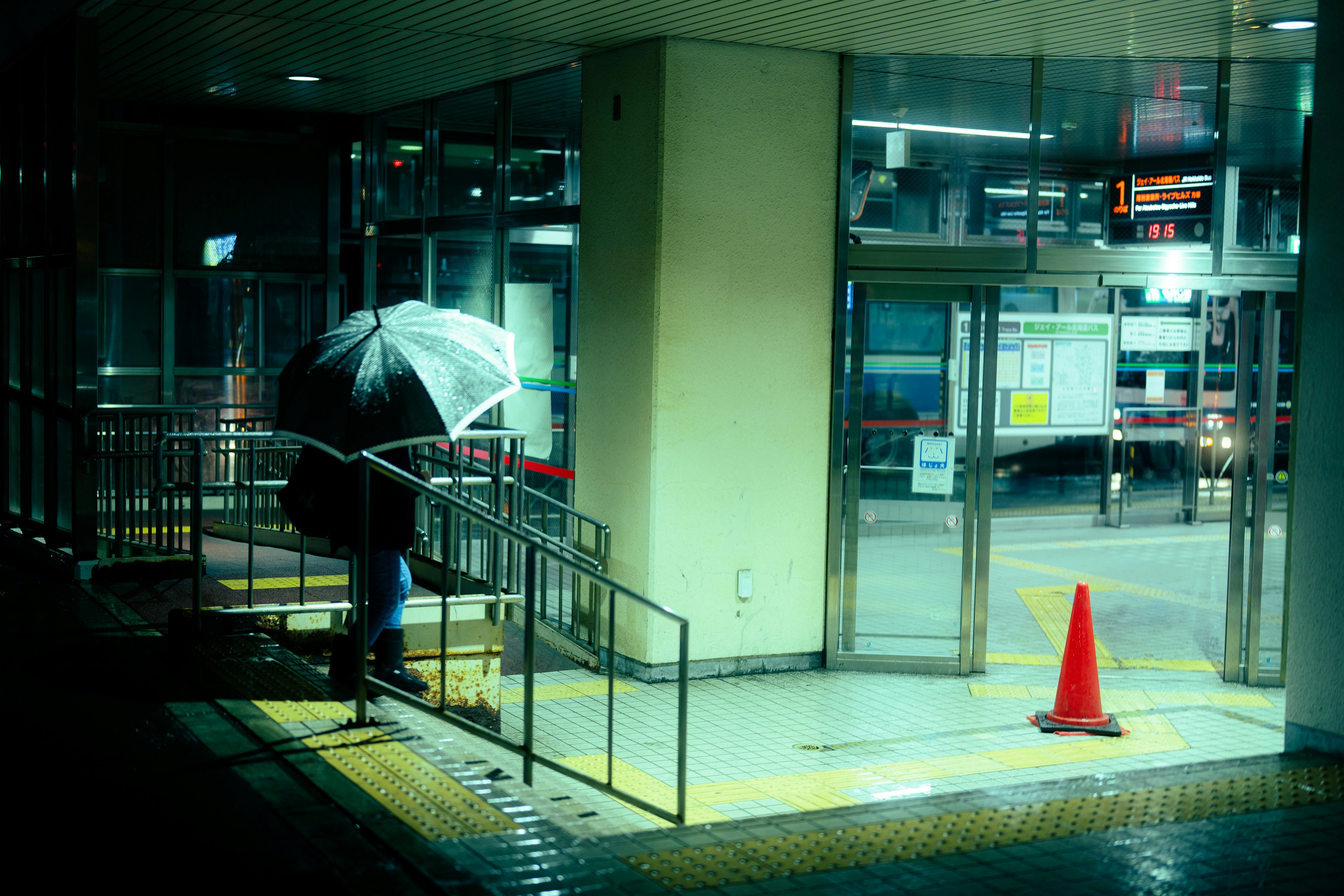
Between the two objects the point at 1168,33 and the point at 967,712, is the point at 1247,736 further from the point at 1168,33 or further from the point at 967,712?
the point at 1168,33

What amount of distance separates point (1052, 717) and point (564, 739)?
8.80 feet

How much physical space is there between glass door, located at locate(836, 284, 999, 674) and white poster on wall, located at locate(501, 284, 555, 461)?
2256 mm

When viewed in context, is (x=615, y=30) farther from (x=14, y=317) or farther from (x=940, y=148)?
(x=14, y=317)

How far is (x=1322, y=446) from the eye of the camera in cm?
515

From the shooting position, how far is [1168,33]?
7.48 meters

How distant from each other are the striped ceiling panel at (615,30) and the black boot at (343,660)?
11.1ft

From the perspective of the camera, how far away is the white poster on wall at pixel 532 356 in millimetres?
9469

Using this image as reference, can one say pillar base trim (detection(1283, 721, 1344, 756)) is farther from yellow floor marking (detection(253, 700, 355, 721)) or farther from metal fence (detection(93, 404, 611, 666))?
yellow floor marking (detection(253, 700, 355, 721))

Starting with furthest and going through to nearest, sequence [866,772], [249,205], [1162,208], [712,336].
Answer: [249,205] → [1162,208] → [712,336] → [866,772]

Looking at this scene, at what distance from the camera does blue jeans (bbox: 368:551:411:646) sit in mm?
5867

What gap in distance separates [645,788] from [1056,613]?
542 centimetres

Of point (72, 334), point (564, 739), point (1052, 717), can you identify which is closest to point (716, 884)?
point (564, 739)

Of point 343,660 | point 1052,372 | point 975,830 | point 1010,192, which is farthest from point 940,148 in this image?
point 975,830

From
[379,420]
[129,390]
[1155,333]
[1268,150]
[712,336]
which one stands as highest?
[1268,150]
